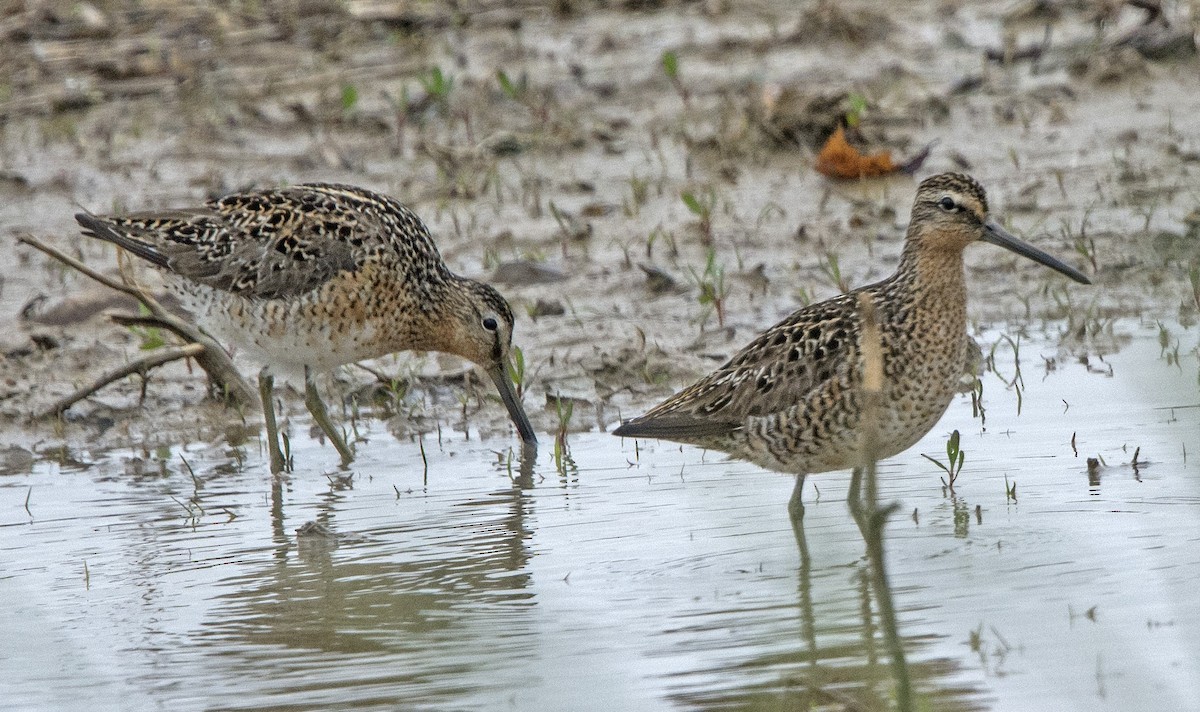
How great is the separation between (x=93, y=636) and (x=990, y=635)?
247cm

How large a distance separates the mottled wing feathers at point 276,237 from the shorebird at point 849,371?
5.50 feet

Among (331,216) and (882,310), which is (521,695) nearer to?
(882,310)

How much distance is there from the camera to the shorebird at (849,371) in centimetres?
541

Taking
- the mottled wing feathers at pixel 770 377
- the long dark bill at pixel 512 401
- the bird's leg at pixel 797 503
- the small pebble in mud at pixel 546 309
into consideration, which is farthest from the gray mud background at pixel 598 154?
the bird's leg at pixel 797 503

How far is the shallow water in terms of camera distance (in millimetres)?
4258

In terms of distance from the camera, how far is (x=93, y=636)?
16.0 ft

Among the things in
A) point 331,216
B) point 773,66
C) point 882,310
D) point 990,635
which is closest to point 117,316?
point 331,216

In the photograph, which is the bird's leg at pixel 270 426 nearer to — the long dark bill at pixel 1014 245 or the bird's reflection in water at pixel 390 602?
the bird's reflection in water at pixel 390 602

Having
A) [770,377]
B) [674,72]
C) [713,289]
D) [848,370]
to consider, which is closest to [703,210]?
[713,289]

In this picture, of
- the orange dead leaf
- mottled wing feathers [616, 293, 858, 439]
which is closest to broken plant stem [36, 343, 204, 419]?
mottled wing feathers [616, 293, 858, 439]

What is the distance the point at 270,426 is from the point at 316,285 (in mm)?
586

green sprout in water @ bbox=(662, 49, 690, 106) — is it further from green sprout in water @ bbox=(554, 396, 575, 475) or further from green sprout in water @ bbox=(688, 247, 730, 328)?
green sprout in water @ bbox=(554, 396, 575, 475)

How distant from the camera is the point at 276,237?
6941mm

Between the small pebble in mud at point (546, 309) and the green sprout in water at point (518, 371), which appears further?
the small pebble in mud at point (546, 309)
